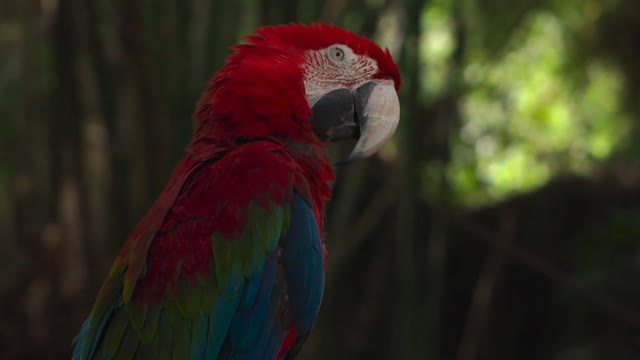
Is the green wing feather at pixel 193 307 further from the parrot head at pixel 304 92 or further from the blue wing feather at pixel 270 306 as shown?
the parrot head at pixel 304 92

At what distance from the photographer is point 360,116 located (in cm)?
163

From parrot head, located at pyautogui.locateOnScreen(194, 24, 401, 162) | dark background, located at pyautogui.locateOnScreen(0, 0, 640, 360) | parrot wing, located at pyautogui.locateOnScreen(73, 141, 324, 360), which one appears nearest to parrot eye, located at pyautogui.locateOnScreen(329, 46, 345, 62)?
parrot head, located at pyautogui.locateOnScreen(194, 24, 401, 162)

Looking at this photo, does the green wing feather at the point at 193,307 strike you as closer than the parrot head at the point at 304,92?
Yes

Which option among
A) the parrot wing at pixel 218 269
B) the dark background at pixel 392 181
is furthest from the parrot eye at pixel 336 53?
the dark background at pixel 392 181

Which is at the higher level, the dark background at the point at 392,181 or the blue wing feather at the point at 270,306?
the blue wing feather at the point at 270,306

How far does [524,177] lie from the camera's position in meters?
4.35

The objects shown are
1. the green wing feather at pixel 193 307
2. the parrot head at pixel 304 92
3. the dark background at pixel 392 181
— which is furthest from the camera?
the dark background at pixel 392 181

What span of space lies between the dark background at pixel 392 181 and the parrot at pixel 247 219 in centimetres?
86

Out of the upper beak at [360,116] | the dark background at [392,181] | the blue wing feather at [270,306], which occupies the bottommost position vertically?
the dark background at [392,181]

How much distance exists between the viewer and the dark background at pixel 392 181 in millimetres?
2594

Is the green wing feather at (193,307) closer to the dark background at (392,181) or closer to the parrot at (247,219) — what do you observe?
the parrot at (247,219)

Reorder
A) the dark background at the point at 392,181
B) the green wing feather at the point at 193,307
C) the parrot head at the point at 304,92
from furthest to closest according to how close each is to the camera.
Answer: the dark background at the point at 392,181 → the parrot head at the point at 304,92 → the green wing feather at the point at 193,307

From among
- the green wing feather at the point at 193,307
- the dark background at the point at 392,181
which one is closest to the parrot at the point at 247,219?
the green wing feather at the point at 193,307

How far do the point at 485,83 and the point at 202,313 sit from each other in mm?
2814
